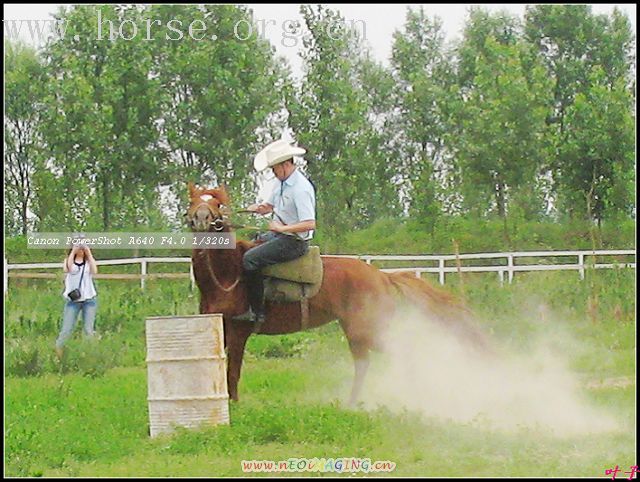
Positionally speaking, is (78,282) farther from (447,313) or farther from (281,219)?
(447,313)

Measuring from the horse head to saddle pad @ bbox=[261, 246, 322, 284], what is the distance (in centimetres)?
60

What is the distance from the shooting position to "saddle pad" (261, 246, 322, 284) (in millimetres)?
8969

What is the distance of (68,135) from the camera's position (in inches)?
819

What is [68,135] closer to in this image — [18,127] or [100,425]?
[18,127]

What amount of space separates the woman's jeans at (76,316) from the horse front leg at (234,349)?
3885mm

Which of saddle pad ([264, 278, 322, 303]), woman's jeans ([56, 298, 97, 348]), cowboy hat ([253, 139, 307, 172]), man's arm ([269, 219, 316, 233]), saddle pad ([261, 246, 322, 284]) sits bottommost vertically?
woman's jeans ([56, 298, 97, 348])

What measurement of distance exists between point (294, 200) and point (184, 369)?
5.45 ft

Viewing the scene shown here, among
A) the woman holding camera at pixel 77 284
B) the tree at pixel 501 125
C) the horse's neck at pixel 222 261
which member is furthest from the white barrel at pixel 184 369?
the tree at pixel 501 125

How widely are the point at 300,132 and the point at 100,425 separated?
13.1m

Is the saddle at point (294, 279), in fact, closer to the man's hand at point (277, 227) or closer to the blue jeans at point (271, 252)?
the blue jeans at point (271, 252)

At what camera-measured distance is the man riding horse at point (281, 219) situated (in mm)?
8453

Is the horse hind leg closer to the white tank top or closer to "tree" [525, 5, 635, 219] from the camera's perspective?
the white tank top

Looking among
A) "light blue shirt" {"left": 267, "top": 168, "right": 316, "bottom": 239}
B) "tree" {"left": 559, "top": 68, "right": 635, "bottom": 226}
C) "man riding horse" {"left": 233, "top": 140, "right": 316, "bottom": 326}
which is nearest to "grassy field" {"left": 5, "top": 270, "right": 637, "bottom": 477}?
"man riding horse" {"left": 233, "top": 140, "right": 316, "bottom": 326}

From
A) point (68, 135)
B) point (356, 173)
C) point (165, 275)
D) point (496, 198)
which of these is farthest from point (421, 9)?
point (165, 275)
